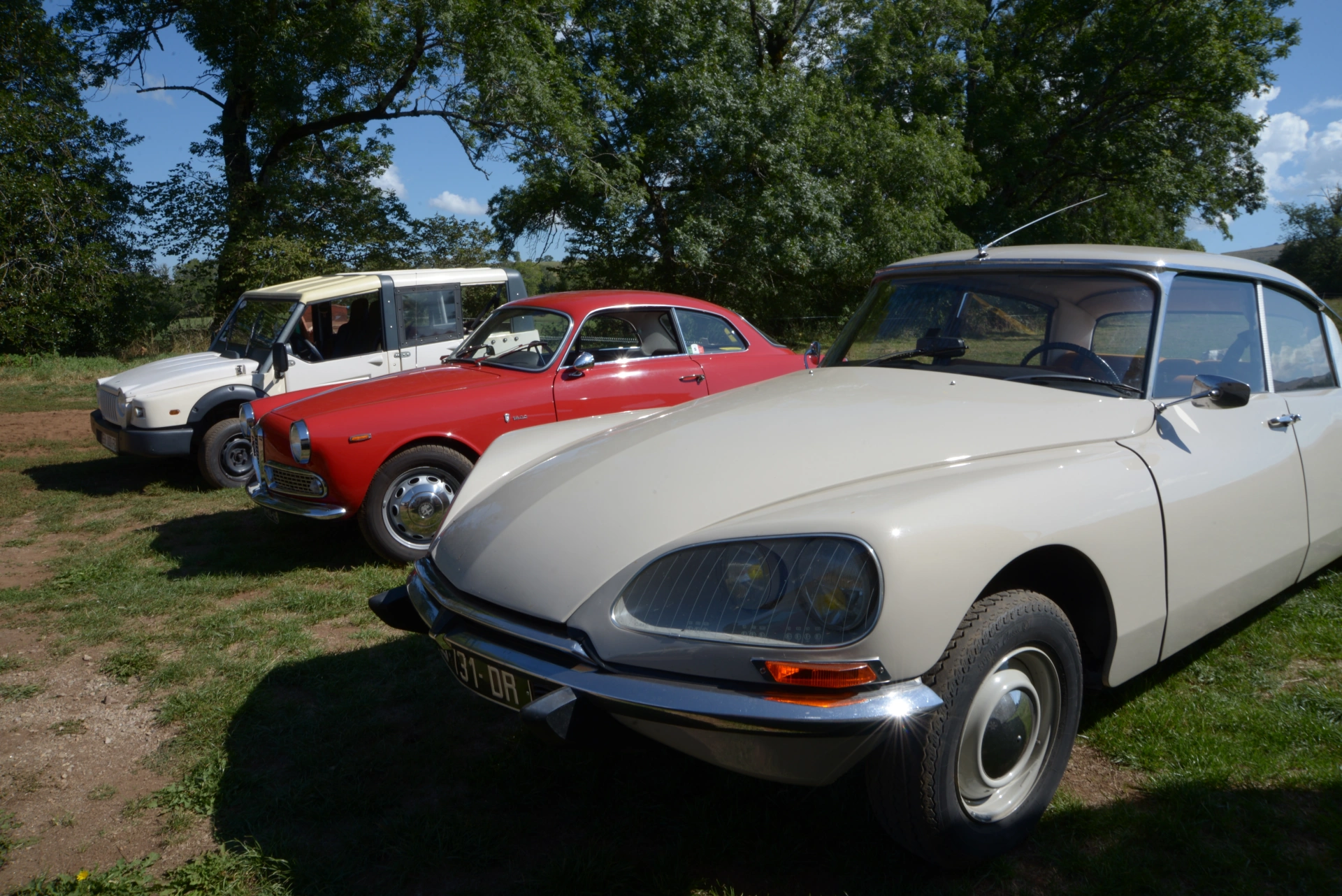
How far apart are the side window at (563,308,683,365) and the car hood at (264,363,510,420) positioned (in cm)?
51

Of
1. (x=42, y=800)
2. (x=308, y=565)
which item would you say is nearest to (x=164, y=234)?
(x=308, y=565)

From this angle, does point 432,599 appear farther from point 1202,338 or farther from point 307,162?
point 307,162

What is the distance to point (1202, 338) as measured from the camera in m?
3.37

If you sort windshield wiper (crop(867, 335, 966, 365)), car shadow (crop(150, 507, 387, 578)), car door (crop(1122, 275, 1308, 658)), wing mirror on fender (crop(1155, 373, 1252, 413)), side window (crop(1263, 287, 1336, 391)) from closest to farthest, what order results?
A: car door (crop(1122, 275, 1308, 658))
wing mirror on fender (crop(1155, 373, 1252, 413))
windshield wiper (crop(867, 335, 966, 365))
side window (crop(1263, 287, 1336, 391))
car shadow (crop(150, 507, 387, 578))

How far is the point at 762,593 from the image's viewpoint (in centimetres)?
214

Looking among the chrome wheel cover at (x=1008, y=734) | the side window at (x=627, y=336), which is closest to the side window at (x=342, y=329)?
the side window at (x=627, y=336)

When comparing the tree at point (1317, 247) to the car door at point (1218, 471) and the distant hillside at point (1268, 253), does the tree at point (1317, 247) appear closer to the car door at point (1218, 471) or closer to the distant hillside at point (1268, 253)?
the distant hillside at point (1268, 253)

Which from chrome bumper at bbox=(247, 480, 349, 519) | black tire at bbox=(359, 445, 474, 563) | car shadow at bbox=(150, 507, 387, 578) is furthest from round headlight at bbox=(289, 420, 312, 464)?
car shadow at bbox=(150, 507, 387, 578)

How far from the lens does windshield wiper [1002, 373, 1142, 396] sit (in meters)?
3.02

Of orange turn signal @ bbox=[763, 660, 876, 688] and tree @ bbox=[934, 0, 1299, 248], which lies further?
tree @ bbox=[934, 0, 1299, 248]

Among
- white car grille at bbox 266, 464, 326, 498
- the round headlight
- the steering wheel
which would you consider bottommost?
white car grille at bbox 266, 464, 326, 498

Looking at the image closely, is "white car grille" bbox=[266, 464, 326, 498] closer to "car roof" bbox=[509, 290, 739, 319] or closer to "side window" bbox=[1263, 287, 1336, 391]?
"car roof" bbox=[509, 290, 739, 319]

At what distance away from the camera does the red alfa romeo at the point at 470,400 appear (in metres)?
5.38

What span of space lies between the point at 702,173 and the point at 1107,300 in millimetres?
16942
